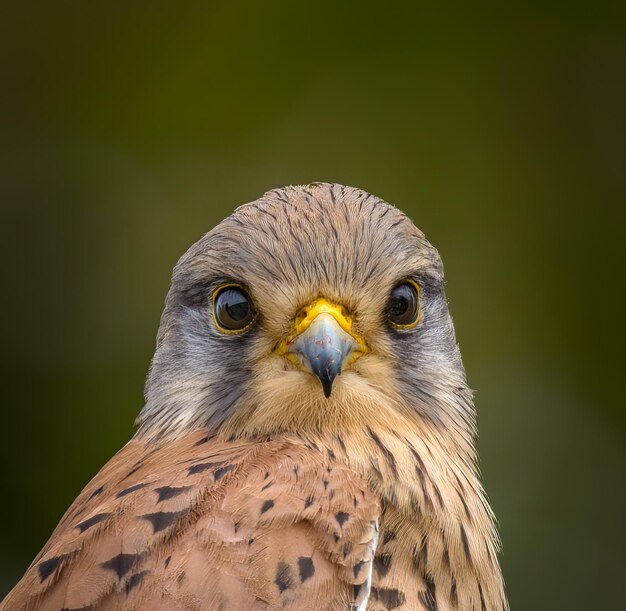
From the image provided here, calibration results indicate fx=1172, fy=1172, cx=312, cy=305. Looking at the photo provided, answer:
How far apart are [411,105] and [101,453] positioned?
2103mm

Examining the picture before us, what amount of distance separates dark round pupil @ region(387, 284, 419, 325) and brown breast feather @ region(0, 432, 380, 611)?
46 cm

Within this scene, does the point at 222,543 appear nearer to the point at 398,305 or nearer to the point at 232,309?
the point at 232,309

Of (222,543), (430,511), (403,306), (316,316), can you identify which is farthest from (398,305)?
(222,543)

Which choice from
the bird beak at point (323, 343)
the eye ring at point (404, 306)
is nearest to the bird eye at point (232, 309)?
the bird beak at point (323, 343)

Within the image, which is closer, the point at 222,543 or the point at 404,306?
the point at 222,543

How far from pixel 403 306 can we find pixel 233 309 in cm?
42

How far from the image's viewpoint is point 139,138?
5332mm

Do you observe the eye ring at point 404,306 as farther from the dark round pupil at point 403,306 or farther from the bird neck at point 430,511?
the bird neck at point 430,511

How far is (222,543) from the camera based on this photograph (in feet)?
7.52

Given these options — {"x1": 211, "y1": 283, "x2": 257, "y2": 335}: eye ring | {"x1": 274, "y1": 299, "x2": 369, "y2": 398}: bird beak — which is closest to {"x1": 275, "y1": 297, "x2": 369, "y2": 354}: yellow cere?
{"x1": 274, "y1": 299, "x2": 369, "y2": 398}: bird beak

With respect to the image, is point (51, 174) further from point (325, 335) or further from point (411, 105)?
point (325, 335)

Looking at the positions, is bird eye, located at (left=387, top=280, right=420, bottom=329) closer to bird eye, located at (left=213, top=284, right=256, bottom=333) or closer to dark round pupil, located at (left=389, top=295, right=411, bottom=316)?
dark round pupil, located at (left=389, top=295, right=411, bottom=316)

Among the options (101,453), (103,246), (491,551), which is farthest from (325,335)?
(103,246)

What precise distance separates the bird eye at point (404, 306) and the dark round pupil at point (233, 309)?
0.35 m
